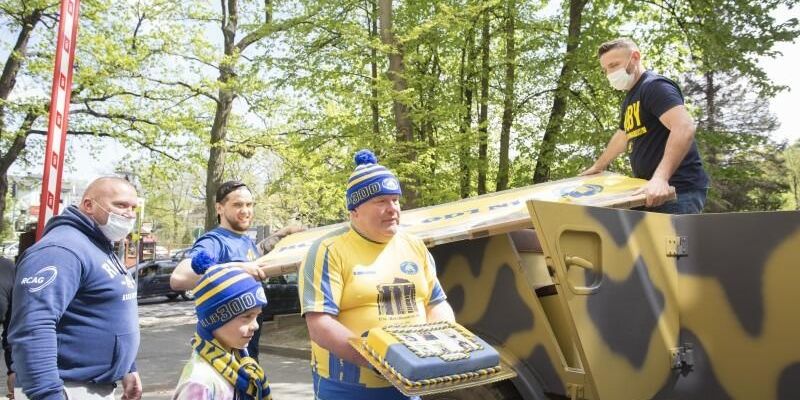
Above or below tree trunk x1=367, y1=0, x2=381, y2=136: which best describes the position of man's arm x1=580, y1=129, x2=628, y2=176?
below

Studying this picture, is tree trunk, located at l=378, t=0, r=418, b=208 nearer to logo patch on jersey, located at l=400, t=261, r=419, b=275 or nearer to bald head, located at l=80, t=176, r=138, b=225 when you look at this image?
bald head, located at l=80, t=176, r=138, b=225

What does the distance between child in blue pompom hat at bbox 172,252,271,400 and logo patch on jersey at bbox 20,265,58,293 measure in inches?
27.0

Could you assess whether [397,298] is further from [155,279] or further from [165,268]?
[165,268]

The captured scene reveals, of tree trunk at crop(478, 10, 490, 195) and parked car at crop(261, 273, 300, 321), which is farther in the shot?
parked car at crop(261, 273, 300, 321)

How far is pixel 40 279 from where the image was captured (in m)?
2.60

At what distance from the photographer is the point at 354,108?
1391 cm

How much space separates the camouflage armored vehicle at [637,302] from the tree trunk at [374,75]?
28.0 feet

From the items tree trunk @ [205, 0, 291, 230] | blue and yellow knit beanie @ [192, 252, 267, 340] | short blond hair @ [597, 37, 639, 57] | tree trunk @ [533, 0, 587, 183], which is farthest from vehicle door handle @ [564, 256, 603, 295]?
tree trunk @ [205, 0, 291, 230]

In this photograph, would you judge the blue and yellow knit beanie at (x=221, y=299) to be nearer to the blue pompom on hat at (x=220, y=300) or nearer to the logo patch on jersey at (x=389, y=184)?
the blue pompom on hat at (x=220, y=300)

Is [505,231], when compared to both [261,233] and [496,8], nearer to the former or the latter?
[496,8]

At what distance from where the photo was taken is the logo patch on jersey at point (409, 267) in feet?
8.87

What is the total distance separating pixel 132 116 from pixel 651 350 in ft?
60.0

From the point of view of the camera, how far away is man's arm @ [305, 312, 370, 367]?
244 cm

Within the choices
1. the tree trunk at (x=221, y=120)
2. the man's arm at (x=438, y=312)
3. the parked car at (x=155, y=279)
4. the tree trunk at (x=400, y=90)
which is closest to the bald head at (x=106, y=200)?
the man's arm at (x=438, y=312)
